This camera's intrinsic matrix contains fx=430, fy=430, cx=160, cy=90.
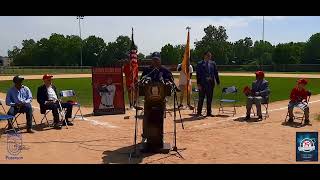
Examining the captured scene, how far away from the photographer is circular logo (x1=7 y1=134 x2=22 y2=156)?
8133mm

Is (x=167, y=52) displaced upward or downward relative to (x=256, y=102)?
upward

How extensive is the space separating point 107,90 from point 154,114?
5569 millimetres

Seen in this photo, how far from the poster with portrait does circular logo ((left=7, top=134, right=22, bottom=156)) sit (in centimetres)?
379

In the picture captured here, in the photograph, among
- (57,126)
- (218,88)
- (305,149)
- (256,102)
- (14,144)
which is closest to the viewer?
(305,149)

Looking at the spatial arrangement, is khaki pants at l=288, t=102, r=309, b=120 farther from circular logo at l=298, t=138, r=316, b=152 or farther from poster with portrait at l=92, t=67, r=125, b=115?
poster with portrait at l=92, t=67, r=125, b=115

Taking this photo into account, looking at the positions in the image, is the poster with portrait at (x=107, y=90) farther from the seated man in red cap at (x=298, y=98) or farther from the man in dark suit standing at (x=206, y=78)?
the seated man in red cap at (x=298, y=98)

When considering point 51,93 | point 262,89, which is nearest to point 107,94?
point 51,93

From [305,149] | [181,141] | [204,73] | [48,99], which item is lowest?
[181,141]

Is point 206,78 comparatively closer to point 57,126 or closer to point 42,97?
point 57,126

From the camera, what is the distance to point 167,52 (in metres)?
68.7

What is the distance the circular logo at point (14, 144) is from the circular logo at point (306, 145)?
515 centimetres

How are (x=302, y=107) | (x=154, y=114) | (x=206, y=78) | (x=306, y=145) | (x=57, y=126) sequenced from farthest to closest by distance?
(x=206, y=78) → (x=302, y=107) → (x=57, y=126) → (x=154, y=114) → (x=306, y=145)

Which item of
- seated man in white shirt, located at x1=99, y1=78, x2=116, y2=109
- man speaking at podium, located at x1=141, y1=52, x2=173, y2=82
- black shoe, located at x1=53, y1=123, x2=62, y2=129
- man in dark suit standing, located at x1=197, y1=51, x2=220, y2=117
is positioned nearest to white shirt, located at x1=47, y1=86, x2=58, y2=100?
black shoe, located at x1=53, y1=123, x2=62, y2=129
